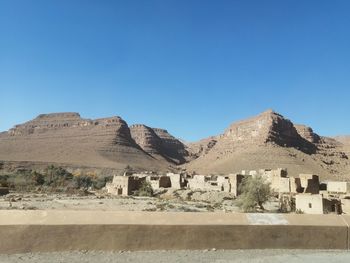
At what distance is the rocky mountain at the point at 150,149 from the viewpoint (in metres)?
103

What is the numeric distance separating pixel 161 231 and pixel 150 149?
17115 centimetres

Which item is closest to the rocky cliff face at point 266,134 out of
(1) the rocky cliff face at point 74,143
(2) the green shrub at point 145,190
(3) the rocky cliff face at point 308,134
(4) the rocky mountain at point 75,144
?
(3) the rocky cliff face at point 308,134

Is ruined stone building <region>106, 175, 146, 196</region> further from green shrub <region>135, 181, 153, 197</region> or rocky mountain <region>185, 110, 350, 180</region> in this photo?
rocky mountain <region>185, 110, 350, 180</region>

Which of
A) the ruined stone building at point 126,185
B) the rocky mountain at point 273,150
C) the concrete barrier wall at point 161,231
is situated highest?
the rocky mountain at point 273,150

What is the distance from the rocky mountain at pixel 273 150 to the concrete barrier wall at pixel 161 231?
3260 inches

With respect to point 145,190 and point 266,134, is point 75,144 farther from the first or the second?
point 145,190

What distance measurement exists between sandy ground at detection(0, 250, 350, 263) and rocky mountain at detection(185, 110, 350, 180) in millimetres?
83437

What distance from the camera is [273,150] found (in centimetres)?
10719

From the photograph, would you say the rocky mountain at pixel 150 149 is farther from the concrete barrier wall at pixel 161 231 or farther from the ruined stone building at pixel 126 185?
the concrete barrier wall at pixel 161 231

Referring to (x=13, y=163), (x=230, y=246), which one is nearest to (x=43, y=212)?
(x=230, y=246)

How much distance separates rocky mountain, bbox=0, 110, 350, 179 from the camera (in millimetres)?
102625

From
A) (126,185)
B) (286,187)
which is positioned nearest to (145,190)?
(126,185)

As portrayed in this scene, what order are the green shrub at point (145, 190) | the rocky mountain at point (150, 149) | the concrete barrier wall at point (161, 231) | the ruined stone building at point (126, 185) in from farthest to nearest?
the rocky mountain at point (150, 149), the ruined stone building at point (126, 185), the green shrub at point (145, 190), the concrete barrier wall at point (161, 231)

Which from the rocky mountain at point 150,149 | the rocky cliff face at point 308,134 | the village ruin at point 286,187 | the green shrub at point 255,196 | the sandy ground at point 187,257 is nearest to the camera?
the sandy ground at point 187,257
